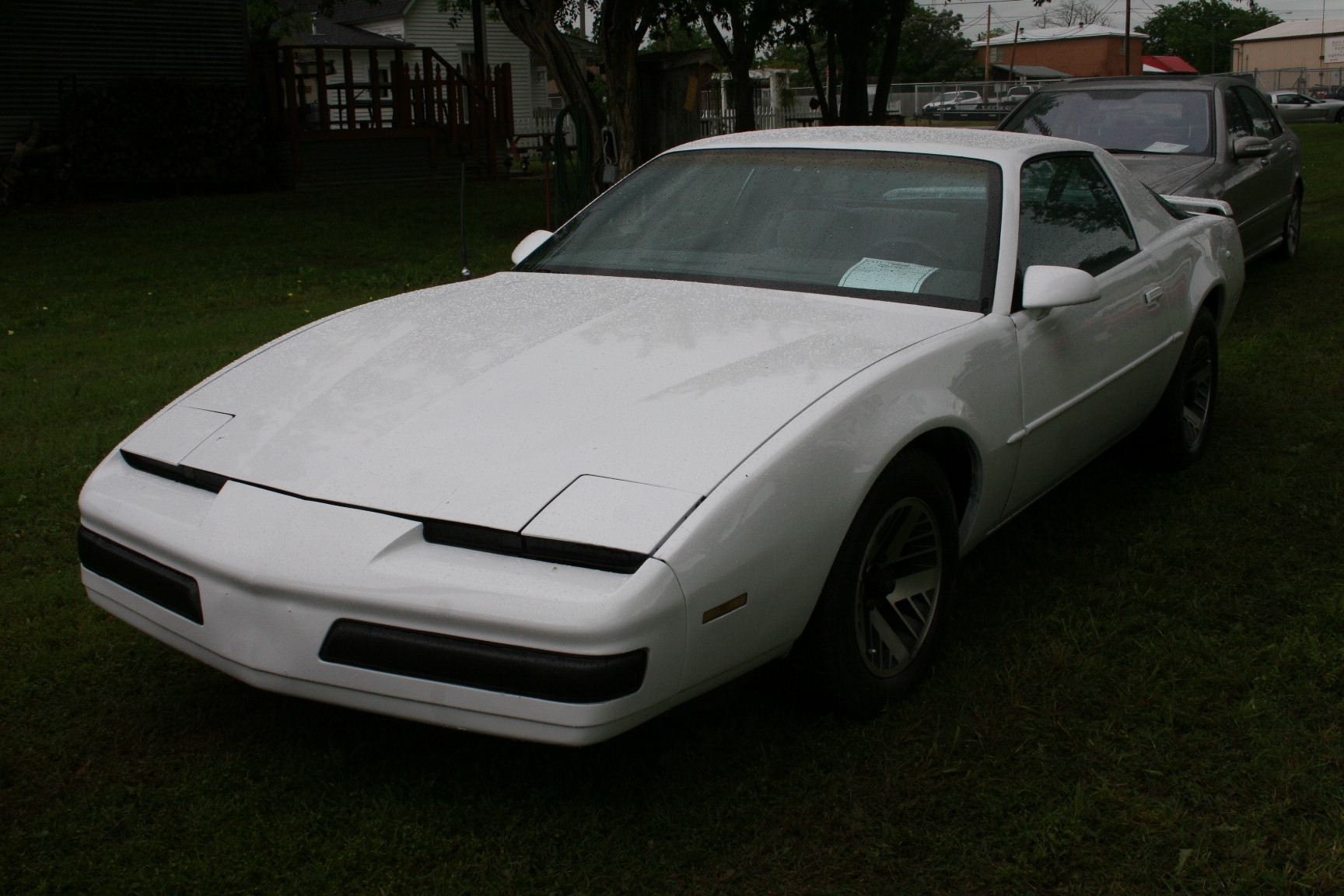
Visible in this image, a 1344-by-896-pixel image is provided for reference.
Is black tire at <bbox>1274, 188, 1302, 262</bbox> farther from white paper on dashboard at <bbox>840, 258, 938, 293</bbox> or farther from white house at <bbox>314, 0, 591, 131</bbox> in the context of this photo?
white house at <bbox>314, 0, 591, 131</bbox>

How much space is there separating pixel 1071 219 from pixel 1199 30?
354 feet

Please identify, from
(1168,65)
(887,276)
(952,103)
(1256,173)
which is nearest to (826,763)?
(887,276)

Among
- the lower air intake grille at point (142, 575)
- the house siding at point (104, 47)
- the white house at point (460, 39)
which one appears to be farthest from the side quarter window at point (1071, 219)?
the white house at point (460, 39)

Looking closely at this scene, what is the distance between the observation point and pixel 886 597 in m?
3.00

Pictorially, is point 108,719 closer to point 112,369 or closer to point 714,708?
point 714,708

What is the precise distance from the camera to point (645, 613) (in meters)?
2.25

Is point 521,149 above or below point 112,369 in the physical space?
above

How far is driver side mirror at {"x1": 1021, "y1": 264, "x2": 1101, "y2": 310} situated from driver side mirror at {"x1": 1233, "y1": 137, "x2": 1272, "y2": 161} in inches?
201

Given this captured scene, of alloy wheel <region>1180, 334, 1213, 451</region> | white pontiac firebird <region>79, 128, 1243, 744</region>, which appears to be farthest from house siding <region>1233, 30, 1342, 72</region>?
white pontiac firebird <region>79, 128, 1243, 744</region>

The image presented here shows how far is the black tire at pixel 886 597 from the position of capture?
2727mm

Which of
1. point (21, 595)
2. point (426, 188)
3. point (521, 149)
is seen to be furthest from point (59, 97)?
point (21, 595)

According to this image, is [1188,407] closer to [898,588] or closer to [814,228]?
[814,228]

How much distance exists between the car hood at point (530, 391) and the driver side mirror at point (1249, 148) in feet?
17.7

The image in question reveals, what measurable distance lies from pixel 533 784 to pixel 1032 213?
2.27 meters
